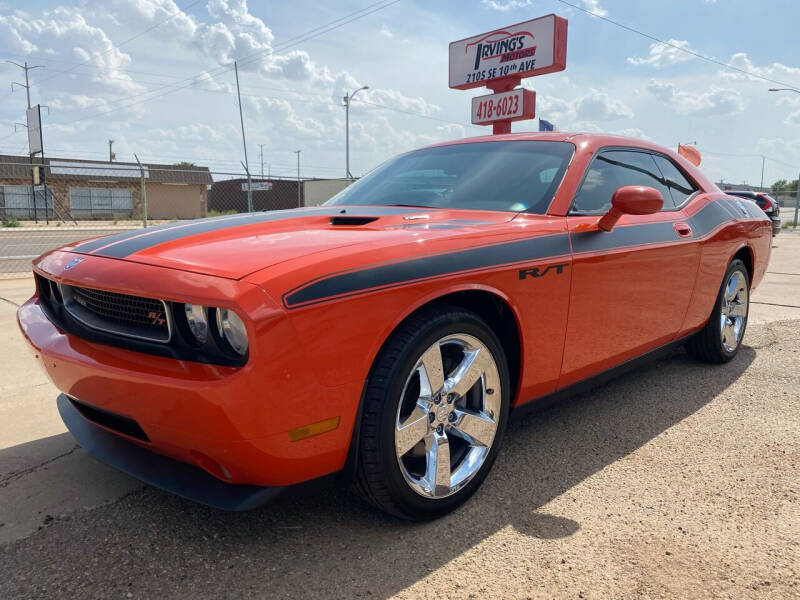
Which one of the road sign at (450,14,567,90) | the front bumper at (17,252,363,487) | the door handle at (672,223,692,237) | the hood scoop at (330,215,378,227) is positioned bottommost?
the front bumper at (17,252,363,487)

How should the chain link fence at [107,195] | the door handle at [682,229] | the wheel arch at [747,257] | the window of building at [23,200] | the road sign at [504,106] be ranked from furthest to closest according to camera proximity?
1. the window of building at [23,200]
2. the chain link fence at [107,195]
3. the road sign at [504,106]
4. the wheel arch at [747,257]
5. the door handle at [682,229]

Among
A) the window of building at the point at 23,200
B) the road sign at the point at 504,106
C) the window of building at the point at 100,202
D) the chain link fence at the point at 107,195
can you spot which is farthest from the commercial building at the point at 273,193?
the window of building at the point at 23,200

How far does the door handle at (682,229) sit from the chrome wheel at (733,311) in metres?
0.77

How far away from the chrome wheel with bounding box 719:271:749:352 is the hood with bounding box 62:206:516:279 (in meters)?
2.18

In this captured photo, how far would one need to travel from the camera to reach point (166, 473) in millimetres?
1978

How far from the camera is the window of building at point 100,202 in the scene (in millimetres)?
31723

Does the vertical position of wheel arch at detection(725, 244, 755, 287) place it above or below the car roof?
below

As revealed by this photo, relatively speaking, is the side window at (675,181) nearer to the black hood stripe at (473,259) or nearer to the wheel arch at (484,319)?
the black hood stripe at (473,259)

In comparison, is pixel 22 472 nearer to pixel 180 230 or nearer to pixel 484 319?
pixel 180 230

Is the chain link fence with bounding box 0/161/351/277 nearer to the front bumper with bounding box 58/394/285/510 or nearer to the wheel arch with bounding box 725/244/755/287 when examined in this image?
the wheel arch with bounding box 725/244/755/287

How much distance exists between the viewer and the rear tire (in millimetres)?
3977

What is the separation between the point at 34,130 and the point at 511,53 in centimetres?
2561

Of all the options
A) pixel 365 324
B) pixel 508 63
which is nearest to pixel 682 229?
pixel 365 324

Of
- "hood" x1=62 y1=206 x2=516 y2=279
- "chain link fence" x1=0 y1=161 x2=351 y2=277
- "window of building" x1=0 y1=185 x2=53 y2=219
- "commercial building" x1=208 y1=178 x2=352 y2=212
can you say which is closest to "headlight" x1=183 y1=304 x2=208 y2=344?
"hood" x1=62 y1=206 x2=516 y2=279
